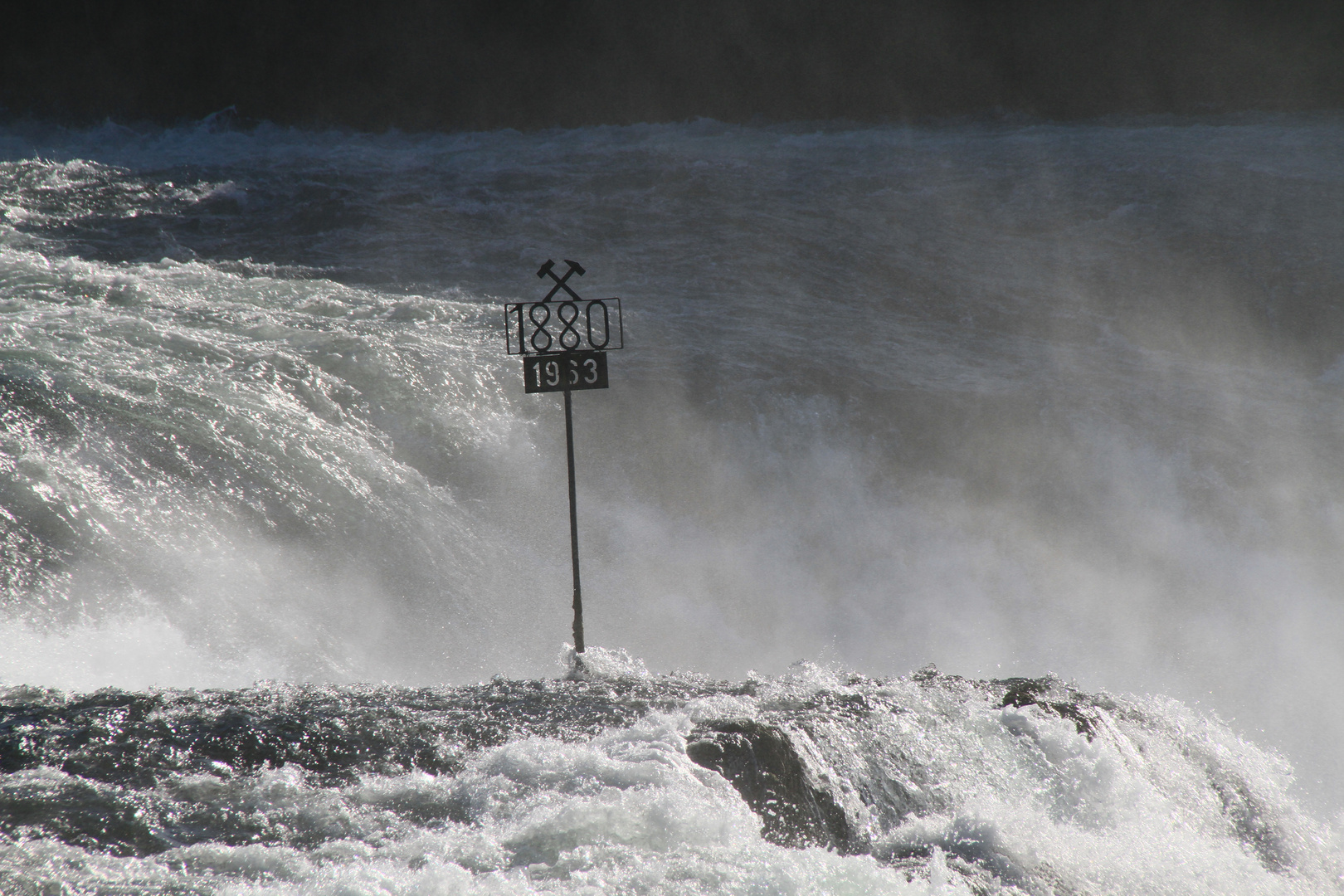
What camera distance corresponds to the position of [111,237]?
13.1 meters

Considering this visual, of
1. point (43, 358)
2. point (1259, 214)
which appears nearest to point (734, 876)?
point (43, 358)

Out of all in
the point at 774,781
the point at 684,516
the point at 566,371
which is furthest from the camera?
the point at 684,516

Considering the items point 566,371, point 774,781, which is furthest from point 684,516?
point 774,781

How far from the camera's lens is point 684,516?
29.8 ft

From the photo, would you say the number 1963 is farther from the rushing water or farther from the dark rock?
the dark rock

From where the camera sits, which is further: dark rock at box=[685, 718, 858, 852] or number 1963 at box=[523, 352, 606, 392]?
number 1963 at box=[523, 352, 606, 392]

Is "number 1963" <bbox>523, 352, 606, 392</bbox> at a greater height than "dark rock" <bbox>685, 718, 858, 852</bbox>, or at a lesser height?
greater

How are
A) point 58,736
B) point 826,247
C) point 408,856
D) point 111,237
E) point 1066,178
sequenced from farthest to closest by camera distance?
point 1066,178 < point 826,247 < point 111,237 < point 58,736 < point 408,856

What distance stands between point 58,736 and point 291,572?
3.76 m

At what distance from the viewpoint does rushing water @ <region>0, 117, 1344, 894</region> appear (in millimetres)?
3264

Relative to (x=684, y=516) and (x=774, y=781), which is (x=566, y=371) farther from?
(x=684, y=516)

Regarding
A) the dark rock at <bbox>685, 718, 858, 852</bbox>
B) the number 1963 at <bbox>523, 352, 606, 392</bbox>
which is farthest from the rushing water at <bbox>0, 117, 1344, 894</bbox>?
the number 1963 at <bbox>523, 352, 606, 392</bbox>

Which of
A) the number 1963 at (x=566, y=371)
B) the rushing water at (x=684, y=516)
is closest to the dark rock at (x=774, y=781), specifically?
the rushing water at (x=684, y=516)

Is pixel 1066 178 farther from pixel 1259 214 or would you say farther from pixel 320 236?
pixel 320 236
